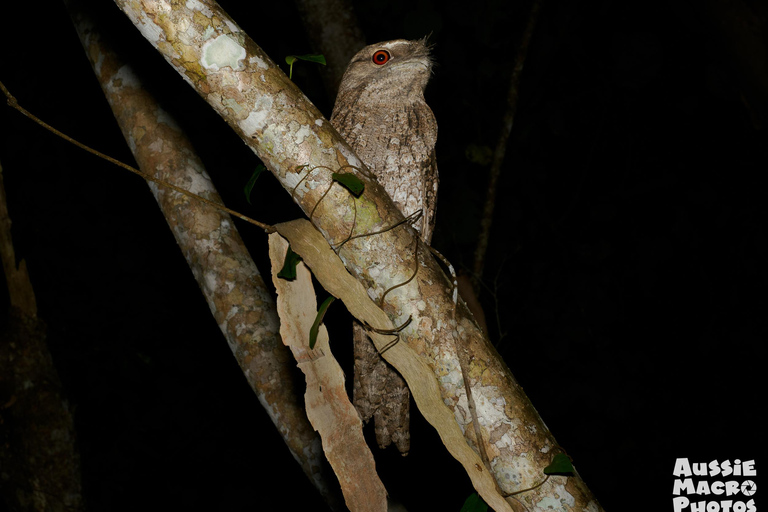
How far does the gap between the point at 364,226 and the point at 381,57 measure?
1.34 meters

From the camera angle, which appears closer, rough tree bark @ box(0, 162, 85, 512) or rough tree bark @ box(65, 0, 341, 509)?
rough tree bark @ box(65, 0, 341, 509)

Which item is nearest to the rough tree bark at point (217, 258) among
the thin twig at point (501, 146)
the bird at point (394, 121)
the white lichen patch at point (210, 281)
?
the white lichen patch at point (210, 281)

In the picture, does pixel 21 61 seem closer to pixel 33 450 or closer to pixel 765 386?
pixel 33 450

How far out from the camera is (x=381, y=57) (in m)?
2.23

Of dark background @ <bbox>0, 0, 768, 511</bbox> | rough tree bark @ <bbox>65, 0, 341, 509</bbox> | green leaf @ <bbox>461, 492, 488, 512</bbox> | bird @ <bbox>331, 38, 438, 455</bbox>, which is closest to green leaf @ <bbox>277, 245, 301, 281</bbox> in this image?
green leaf @ <bbox>461, 492, 488, 512</bbox>

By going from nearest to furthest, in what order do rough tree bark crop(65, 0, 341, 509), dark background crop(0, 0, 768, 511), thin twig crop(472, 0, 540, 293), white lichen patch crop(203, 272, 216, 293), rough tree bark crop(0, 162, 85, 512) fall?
rough tree bark crop(65, 0, 341, 509) → white lichen patch crop(203, 272, 216, 293) → rough tree bark crop(0, 162, 85, 512) → thin twig crop(472, 0, 540, 293) → dark background crop(0, 0, 768, 511)

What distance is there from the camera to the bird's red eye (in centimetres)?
223

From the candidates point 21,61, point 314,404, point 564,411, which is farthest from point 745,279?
point 21,61

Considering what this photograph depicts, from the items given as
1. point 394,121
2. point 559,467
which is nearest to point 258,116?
point 559,467

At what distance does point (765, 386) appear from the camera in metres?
4.28

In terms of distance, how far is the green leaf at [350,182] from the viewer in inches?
43.5

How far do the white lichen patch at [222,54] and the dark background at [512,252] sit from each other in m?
2.02

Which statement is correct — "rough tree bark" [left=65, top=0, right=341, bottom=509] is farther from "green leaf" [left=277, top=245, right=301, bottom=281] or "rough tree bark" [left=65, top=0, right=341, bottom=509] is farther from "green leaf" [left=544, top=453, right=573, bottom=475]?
"green leaf" [left=544, top=453, right=573, bottom=475]

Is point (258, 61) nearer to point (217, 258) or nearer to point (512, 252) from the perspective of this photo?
point (217, 258)
